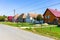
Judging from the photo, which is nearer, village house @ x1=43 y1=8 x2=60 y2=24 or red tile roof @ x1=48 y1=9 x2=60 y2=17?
village house @ x1=43 y1=8 x2=60 y2=24

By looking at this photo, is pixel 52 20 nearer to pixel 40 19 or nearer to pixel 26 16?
pixel 40 19

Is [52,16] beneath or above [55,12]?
beneath

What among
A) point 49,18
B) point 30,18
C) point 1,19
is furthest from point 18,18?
point 49,18

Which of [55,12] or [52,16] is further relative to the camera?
[55,12]

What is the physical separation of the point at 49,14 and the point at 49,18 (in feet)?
5.02

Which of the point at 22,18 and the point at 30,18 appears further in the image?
the point at 22,18

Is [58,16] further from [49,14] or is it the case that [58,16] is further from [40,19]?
[40,19]

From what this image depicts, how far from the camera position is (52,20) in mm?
63562

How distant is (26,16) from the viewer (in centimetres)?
8912

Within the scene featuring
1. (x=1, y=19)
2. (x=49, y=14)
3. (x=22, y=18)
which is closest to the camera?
(x=49, y=14)

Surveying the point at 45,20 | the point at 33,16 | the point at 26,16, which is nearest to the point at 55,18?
the point at 45,20

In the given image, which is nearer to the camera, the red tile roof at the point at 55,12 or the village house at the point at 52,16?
the village house at the point at 52,16

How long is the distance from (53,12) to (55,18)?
284cm

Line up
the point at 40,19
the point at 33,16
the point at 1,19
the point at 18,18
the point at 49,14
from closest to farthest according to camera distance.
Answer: the point at 49,14 < the point at 40,19 < the point at 33,16 < the point at 18,18 < the point at 1,19
